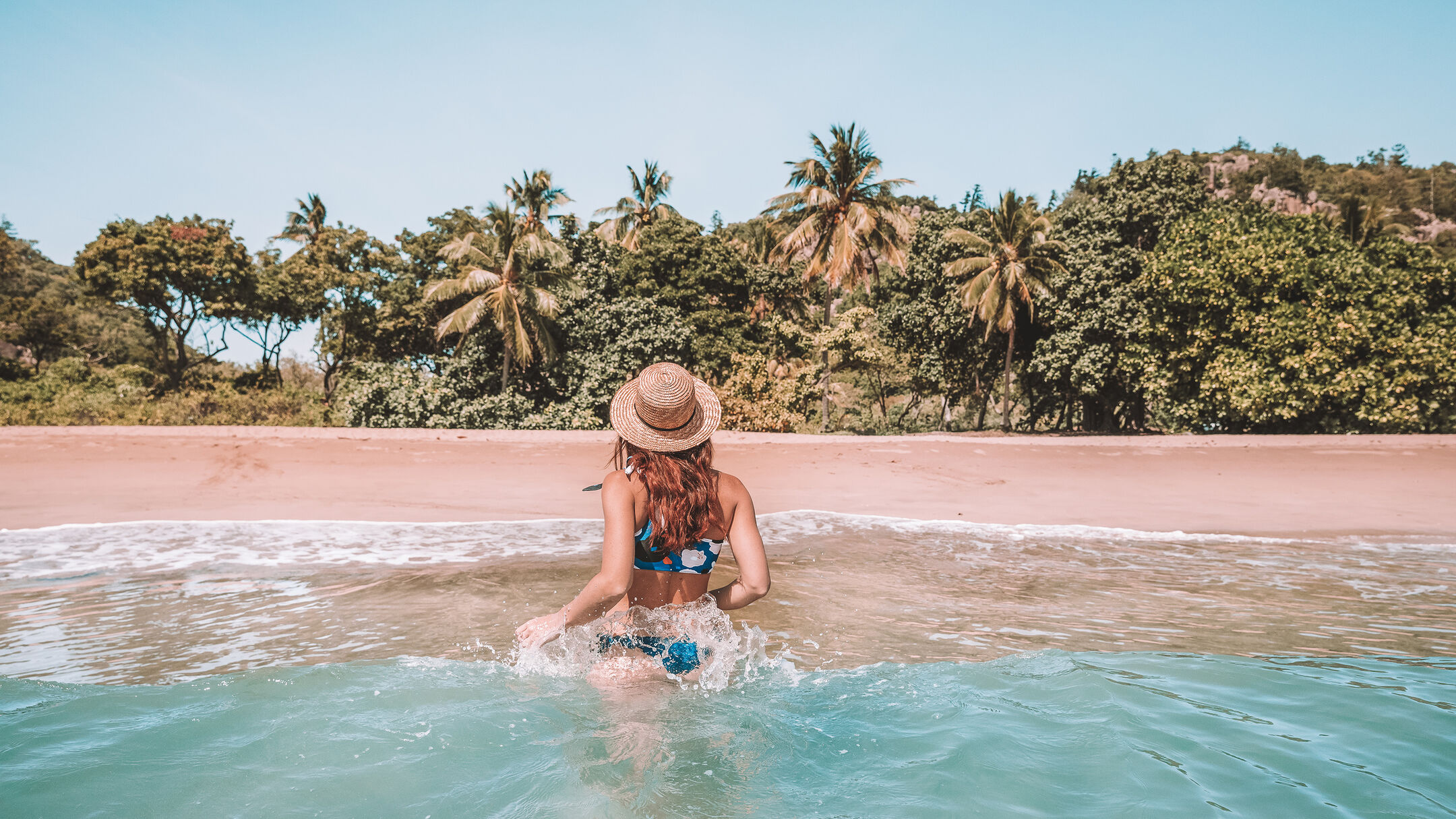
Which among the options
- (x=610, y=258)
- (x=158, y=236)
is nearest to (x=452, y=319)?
(x=610, y=258)

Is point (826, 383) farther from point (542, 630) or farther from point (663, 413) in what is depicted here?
point (663, 413)

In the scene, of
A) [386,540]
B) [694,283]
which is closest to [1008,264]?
[694,283]

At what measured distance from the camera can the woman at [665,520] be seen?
2697mm

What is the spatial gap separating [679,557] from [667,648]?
1.41ft

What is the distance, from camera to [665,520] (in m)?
2.80

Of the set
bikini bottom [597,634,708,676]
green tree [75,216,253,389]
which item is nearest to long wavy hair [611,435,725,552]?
bikini bottom [597,634,708,676]

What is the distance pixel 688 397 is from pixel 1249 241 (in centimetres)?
2208

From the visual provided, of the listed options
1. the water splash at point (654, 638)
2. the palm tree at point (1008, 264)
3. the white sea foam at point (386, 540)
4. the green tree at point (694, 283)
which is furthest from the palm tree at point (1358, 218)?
the water splash at point (654, 638)

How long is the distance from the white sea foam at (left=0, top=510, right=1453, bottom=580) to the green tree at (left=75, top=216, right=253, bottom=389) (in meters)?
25.4

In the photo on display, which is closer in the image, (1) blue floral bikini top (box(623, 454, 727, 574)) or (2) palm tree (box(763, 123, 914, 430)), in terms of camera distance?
(1) blue floral bikini top (box(623, 454, 727, 574))

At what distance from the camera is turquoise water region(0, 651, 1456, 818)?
8.74 feet

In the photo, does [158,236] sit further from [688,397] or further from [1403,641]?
[1403,641]

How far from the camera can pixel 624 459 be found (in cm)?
293

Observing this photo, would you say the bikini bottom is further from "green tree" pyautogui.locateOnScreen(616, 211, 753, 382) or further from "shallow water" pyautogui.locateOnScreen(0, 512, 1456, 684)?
"green tree" pyautogui.locateOnScreen(616, 211, 753, 382)
